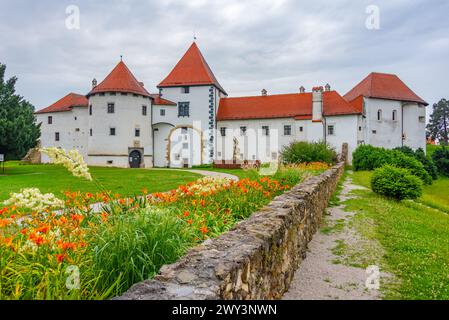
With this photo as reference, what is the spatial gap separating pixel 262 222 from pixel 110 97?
3391 cm

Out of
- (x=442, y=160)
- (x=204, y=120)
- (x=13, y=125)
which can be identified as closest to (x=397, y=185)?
(x=13, y=125)

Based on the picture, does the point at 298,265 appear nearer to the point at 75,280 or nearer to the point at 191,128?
the point at 75,280

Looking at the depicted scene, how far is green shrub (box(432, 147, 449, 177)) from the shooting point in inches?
1405

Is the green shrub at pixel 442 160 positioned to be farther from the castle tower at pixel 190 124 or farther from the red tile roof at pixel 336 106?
the castle tower at pixel 190 124

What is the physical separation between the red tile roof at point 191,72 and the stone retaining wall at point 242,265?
33.9 m

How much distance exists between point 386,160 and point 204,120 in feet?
64.5

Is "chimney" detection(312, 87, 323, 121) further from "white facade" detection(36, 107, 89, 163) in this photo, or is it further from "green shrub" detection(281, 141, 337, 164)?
"white facade" detection(36, 107, 89, 163)

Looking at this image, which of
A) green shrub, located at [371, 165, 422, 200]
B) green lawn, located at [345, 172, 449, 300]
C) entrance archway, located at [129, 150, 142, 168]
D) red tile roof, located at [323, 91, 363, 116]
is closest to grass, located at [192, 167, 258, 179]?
green lawn, located at [345, 172, 449, 300]

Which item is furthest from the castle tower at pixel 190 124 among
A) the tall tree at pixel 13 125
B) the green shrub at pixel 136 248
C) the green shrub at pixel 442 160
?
the green shrub at pixel 136 248

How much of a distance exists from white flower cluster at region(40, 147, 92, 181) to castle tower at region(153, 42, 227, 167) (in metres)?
33.2

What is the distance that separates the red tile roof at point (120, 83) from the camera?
35219 mm

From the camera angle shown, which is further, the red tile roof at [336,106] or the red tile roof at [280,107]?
the red tile roof at [280,107]

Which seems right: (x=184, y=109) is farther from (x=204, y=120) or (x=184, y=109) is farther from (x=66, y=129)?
(x=66, y=129)
